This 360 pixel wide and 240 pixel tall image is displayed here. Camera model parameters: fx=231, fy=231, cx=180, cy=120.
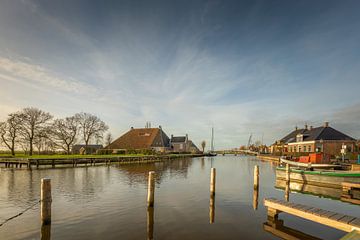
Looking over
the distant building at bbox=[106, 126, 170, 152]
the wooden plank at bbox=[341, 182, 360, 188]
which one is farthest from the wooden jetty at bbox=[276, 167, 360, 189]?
the distant building at bbox=[106, 126, 170, 152]

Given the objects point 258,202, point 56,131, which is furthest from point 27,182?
point 56,131

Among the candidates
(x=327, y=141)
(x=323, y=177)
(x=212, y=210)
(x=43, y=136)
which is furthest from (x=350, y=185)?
(x=43, y=136)

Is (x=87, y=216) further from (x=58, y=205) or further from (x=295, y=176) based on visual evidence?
(x=295, y=176)

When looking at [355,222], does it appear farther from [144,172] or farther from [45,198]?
[144,172]

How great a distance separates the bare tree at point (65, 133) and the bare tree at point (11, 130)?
26.0 ft

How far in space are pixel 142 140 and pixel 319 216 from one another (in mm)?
68351

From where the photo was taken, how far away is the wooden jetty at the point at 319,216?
816cm

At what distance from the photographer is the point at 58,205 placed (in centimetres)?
1345

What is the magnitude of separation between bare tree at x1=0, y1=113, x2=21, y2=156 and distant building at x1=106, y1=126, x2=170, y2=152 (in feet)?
92.5

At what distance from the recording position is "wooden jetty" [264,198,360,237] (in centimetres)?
816

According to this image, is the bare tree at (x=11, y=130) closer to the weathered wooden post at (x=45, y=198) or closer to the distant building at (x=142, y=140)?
the distant building at (x=142, y=140)

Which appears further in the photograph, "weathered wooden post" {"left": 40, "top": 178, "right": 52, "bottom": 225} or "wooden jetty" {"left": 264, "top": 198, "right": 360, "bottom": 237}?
"weathered wooden post" {"left": 40, "top": 178, "right": 52, "bottom": 225}

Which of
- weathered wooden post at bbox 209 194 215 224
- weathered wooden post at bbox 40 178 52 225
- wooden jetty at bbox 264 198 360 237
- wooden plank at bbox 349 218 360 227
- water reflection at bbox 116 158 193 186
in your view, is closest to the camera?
wooden plank at bbox 349 218 360 227

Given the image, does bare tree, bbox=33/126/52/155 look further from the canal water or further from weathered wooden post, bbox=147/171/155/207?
weathered wooden post, bbox=147/171/155/207
